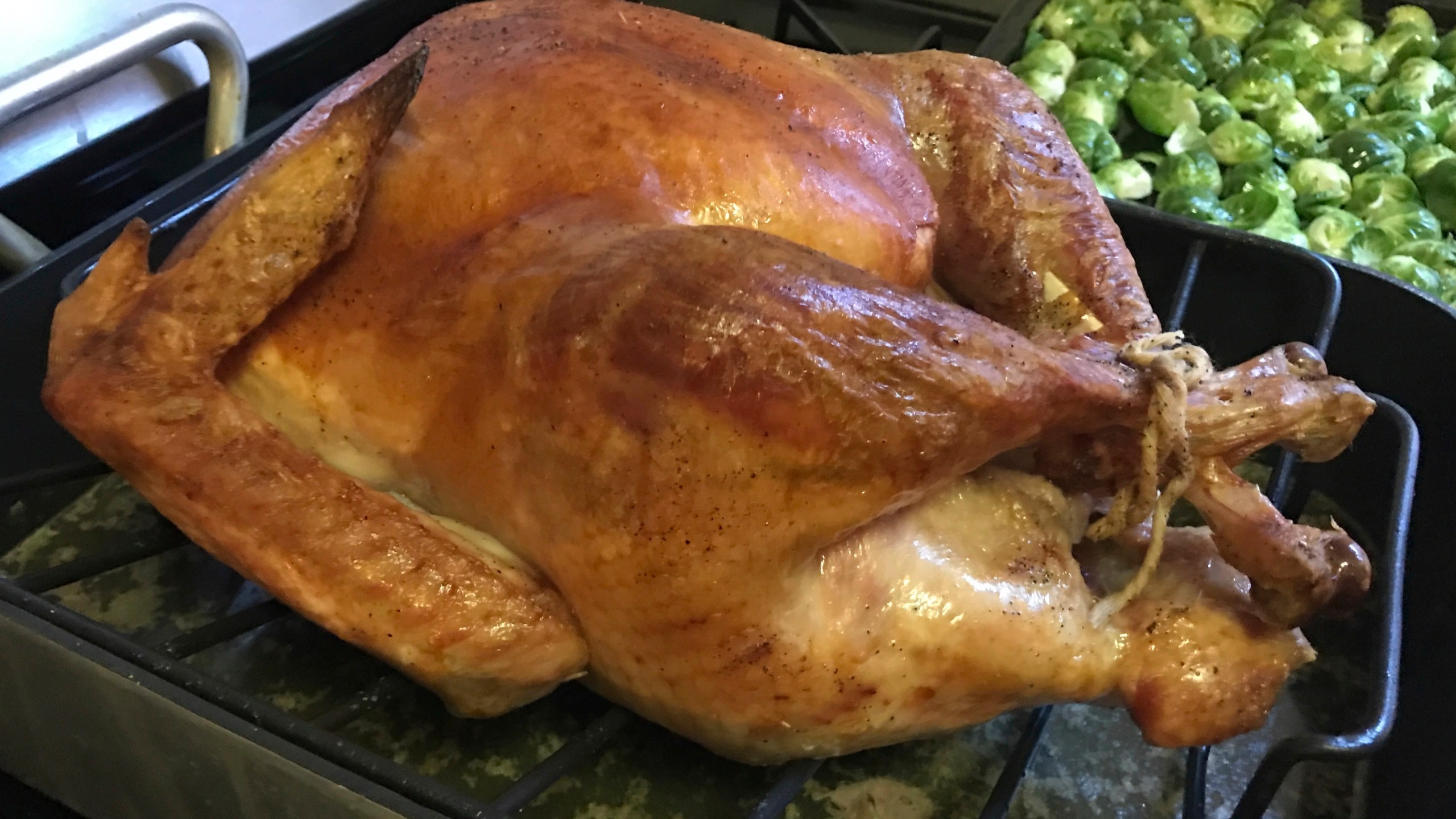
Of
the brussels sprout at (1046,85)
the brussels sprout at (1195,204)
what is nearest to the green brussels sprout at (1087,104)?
the brussels sprout at (1046,85)

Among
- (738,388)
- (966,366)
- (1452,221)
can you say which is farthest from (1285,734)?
(1452,221)

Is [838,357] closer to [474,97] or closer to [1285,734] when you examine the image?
[474,97]

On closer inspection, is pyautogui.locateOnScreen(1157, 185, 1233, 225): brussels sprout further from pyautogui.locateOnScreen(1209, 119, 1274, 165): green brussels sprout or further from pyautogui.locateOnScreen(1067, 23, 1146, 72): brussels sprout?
pyautogui.locateOnScreen(1067, 23, 1146, 72): brussels sprout

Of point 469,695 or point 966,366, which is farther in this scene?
point 469,695

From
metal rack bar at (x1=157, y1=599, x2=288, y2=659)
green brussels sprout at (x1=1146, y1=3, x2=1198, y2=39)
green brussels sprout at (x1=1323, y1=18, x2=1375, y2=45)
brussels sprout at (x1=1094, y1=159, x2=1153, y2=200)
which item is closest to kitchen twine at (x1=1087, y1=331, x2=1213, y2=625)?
metal rack bar at (x1=157, y1=599, x2=288, y2=659)

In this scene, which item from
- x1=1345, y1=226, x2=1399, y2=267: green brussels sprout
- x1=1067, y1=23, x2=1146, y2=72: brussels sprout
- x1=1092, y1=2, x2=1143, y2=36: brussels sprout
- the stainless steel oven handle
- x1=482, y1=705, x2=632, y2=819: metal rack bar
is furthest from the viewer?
x1=1092, y1=2, x2=1143, y2=36: brussels sprout

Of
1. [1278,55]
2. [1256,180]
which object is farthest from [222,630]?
[1278,55]
